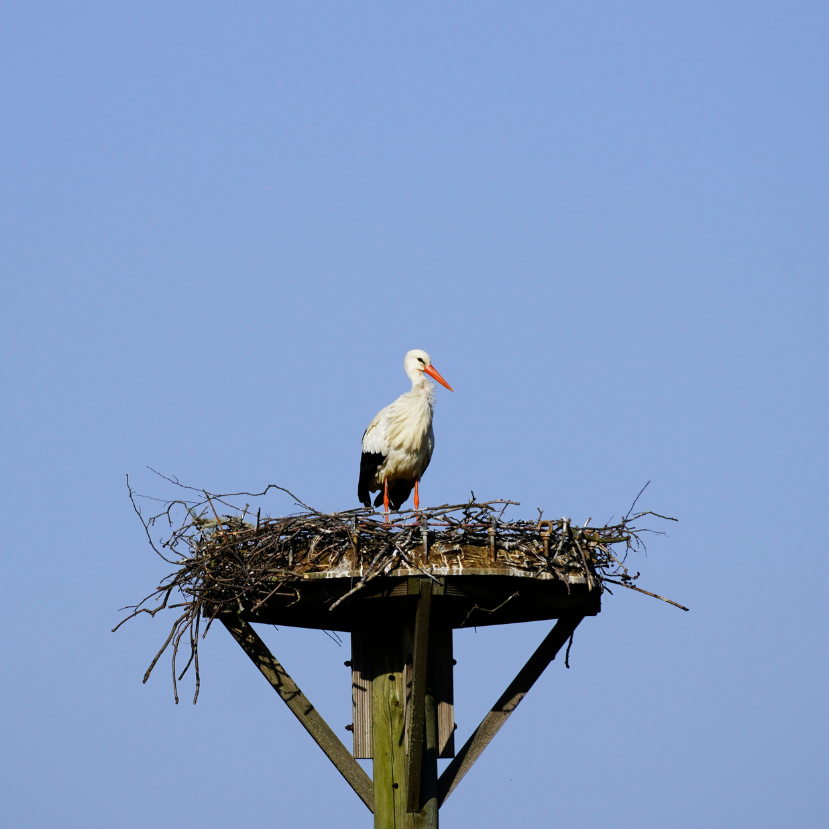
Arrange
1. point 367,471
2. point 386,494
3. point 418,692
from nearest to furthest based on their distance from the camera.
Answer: point 418,692 → point 367,471 → point 386,494

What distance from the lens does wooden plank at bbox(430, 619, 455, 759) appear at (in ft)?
20.1

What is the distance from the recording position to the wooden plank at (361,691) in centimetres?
607

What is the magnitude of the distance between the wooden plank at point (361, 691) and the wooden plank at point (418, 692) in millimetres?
399

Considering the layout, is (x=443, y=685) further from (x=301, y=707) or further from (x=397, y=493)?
(x=397, y=493)

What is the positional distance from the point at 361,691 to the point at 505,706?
0.79 meters

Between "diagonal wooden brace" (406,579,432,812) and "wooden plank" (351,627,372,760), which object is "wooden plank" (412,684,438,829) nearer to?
"diagonal wooden brace" (406,579,432,812)

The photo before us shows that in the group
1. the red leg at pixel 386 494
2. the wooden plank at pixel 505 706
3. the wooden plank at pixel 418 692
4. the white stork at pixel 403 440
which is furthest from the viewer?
the red leg at pixel 386 494

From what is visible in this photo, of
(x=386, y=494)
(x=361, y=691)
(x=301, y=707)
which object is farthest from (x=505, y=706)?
(x=386, y=494)

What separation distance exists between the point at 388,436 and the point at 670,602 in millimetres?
3200

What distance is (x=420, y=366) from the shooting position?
9055mm

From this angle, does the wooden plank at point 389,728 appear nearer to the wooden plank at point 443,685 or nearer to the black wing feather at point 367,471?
the wooden plank at point 443,685

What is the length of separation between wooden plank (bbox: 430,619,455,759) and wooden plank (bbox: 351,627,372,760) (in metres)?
0.37

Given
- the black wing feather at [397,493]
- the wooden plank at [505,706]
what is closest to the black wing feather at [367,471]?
the black wing feather at [397,493]

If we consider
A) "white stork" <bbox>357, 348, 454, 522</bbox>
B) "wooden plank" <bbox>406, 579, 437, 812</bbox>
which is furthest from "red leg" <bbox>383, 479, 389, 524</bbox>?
"wooden plank" <bbox>406, 579, 437, 812</bbox>
